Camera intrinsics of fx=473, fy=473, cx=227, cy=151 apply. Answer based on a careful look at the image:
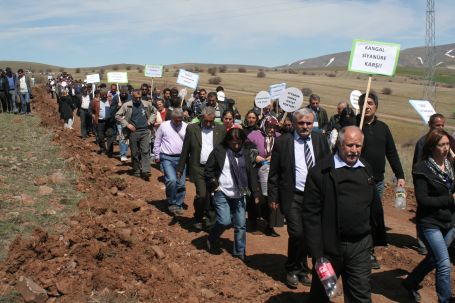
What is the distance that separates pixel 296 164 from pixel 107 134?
33.8 ft

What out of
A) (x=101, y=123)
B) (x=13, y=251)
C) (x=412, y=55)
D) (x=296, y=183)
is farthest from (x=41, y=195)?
(x=412, y=55)

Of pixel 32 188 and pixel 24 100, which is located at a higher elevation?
pixel 24 100

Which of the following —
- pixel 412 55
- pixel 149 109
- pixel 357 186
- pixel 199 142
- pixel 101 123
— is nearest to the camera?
pixel 357 186

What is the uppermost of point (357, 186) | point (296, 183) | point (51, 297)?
point (357, 186)

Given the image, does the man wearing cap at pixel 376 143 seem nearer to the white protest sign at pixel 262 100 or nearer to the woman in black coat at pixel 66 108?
the white protest sign at pixel 262 100

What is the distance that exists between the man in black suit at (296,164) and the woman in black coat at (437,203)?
1.15 m

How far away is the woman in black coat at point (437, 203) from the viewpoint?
508 cm

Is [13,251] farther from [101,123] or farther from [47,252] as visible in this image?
[101,123]

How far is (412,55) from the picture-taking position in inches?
7461

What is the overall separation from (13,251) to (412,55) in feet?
666

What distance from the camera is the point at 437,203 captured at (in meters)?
5.05

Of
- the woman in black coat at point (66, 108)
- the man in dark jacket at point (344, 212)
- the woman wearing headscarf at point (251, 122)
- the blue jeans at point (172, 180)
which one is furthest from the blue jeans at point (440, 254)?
the woman in black coat at point (66, 108)

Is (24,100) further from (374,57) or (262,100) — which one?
(374,57)

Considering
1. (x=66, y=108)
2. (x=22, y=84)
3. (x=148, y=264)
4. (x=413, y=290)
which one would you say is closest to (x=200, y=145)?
(x=148, y=264)
